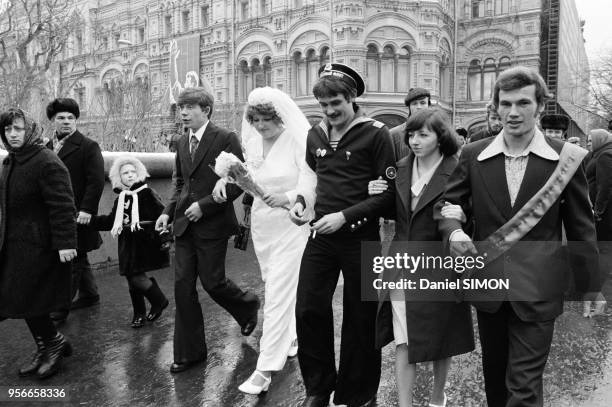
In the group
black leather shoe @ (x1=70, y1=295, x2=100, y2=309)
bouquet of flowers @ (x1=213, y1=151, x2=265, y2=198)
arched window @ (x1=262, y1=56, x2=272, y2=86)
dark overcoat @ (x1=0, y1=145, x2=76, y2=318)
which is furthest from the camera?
arched window @ (x1=262, y1=56, x2=272, y2=86)

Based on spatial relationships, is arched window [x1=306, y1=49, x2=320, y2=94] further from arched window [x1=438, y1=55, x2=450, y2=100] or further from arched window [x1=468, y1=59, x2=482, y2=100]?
arched window [x1=468, y1=59, x2=482, y2=100]

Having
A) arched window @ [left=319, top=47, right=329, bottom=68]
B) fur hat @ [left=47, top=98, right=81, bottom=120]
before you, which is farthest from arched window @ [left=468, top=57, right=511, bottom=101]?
fur hat @ [left=47, top=98, right=81, bottom=120]

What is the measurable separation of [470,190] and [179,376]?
262 cm

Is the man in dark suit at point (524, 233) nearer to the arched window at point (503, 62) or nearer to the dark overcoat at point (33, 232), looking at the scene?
the dark overcoat at point (33, 232)

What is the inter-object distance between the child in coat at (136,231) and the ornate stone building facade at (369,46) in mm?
24038

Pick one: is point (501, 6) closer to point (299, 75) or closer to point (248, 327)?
point (299, 75)

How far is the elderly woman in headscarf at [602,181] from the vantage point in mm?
6980

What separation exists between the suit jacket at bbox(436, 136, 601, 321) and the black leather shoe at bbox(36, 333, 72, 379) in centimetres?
329

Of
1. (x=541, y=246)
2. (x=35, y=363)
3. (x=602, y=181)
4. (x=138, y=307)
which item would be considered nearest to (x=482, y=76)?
(x=602, y=181)

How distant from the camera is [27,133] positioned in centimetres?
432

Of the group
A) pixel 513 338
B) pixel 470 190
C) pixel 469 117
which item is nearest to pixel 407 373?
pixel 513 338

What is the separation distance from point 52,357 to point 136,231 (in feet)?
4.90

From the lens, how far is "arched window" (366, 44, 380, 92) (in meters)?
30.4

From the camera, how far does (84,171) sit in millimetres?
5625
